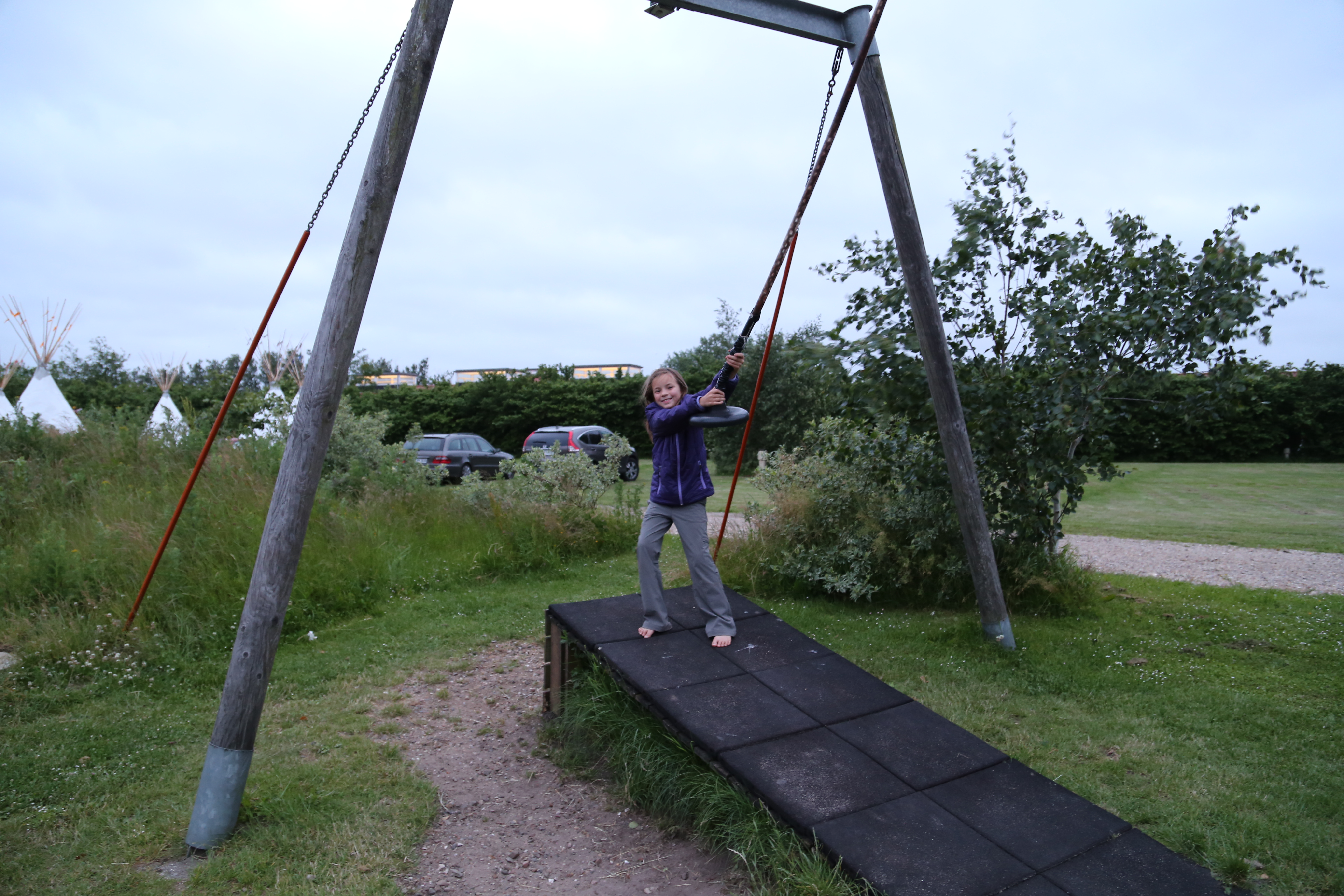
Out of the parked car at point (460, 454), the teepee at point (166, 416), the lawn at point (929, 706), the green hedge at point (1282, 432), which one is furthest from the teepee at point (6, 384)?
the green hedge at point (1282, 432)

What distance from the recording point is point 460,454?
20938 mm

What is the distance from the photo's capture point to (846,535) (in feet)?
24.0

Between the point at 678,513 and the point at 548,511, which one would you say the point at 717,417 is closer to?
the point at 678,513

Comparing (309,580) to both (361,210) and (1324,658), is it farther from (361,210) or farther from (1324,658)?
(1324,658)

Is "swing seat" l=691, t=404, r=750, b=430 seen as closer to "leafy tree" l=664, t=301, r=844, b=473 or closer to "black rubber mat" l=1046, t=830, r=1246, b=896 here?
"black rubber mat" l=1046, t=830, r=1246, b=896

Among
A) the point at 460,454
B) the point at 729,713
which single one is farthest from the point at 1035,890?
the point at 460,454

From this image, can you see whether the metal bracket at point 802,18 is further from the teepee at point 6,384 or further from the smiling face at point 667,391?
the teepee at point 6,384

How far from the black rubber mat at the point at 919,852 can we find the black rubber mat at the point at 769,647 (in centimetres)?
136

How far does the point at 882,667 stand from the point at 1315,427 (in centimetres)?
2634

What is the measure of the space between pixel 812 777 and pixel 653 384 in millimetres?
2416

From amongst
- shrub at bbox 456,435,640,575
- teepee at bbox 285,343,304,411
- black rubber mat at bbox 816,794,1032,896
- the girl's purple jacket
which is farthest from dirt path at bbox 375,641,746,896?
teepee at bbox 285,343,304,411

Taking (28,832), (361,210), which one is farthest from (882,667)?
(28,832)

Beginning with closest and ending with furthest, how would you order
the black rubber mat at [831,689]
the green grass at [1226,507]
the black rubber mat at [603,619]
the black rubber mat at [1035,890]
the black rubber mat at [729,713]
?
the black rubber mat at [1035,890] < the black rubber mat at [729,713] < the black rubber mat at [831,689] < the black rubber mat at [603,619] < the green grass at [1226,507]

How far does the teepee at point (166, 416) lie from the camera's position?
1038 cm
